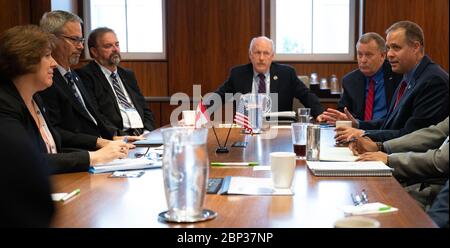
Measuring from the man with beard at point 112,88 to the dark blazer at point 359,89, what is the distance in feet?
5.16

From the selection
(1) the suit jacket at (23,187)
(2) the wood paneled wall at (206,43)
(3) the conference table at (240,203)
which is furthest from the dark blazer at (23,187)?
(2) the wood paneled wall at (206,43)

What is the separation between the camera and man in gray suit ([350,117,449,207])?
2.20 meters

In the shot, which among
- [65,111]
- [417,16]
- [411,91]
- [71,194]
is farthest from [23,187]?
[417,16]

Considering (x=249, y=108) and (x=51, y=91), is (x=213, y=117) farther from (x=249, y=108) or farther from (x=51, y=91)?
(x=51, y=91)

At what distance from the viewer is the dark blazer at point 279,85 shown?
480 cm

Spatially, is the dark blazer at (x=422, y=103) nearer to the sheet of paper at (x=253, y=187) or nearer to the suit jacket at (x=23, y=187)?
the sheet of paper at (x=253, y=187)

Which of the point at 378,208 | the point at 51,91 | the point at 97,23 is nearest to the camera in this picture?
the point at 378,208

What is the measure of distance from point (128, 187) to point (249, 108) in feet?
5.99

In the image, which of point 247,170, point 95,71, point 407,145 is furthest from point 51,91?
point 407,145

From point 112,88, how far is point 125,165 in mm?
2224

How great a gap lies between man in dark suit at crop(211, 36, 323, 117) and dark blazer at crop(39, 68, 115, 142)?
62.0 inches

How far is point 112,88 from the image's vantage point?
4.36 metres

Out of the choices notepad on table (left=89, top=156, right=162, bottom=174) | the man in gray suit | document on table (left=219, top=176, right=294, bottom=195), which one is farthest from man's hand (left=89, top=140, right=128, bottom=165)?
the man in gray suit
